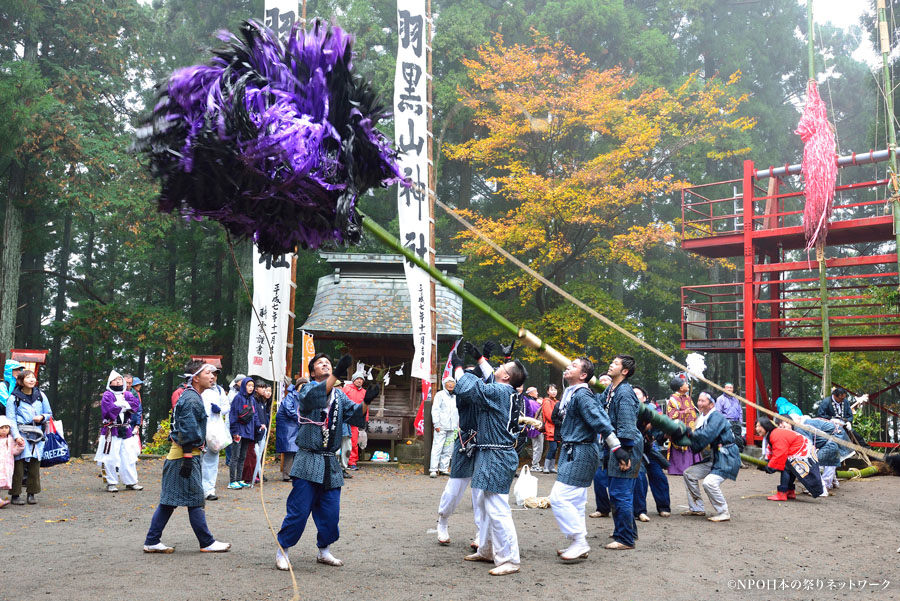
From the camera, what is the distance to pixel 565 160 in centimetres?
2055

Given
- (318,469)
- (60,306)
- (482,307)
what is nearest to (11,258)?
(60,306)

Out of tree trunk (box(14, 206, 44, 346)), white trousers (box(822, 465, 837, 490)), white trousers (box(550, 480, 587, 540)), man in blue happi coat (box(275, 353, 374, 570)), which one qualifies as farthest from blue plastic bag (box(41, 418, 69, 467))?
tree trunk (box(14, 206, 44, 346))

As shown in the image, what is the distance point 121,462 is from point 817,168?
15.0 meters

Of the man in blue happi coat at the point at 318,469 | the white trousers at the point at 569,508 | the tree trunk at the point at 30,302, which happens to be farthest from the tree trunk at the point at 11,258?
the white trousers at the point at 569,508

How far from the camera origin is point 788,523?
29.5ft

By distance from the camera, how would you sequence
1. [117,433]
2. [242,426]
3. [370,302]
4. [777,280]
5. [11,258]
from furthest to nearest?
[11,258] → [370,302] → [777,280] → [242,426] → [117,433]

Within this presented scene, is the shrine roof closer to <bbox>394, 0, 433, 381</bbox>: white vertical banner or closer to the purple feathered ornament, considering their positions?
<bbox>394, 0, 433, 381</bbox>: white vertical banner

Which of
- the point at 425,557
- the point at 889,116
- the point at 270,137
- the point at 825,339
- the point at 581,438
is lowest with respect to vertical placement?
the point at 425,557

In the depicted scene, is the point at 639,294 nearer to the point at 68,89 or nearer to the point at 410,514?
the point at 410,514

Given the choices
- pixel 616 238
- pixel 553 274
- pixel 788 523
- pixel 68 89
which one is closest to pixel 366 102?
pixel 788 523

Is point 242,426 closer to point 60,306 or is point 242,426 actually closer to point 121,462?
point 121,462

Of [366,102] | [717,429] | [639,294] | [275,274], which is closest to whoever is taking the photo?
[366,102]

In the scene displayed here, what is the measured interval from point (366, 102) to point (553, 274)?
17626mm

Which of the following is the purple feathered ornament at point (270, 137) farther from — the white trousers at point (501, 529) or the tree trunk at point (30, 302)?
the tree trunk at point (30, 302)
